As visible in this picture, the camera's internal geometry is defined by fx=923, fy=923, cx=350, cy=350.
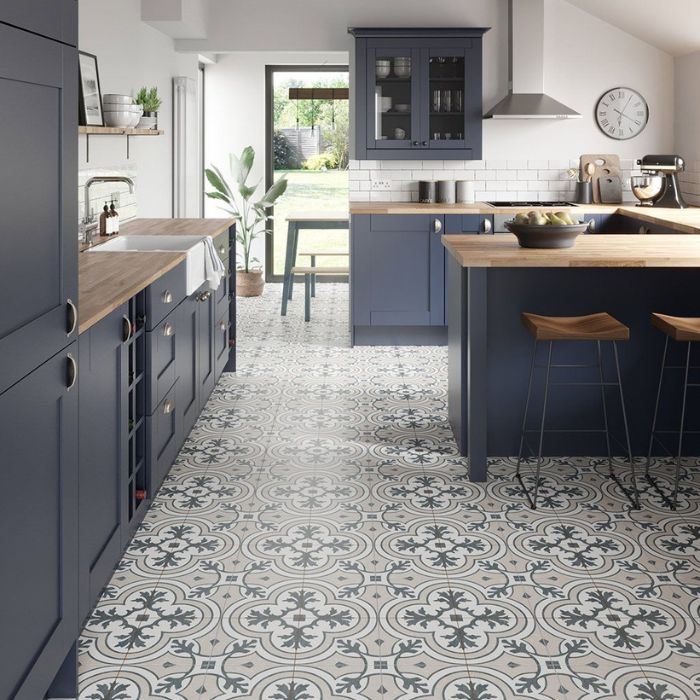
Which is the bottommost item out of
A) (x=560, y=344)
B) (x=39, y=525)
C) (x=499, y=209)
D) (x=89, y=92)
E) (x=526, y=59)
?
(x=39, y=525)

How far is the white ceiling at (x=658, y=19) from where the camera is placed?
636 centimetres

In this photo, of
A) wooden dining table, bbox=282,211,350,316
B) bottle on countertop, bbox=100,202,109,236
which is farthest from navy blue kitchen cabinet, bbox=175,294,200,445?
wooden dining table, bbox=282,211,350,316

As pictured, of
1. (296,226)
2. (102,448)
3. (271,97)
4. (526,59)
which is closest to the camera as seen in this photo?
(102,448)

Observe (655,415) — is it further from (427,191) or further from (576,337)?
(427,191)

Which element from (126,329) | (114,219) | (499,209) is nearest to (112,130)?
(114,219)

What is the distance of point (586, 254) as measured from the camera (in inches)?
155

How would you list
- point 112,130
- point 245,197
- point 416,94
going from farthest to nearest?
1. point 245,197
2. point 416,94
3. point 112,130

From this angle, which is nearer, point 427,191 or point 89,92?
point 89,92

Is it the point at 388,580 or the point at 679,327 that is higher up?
Result: the point at 679,327

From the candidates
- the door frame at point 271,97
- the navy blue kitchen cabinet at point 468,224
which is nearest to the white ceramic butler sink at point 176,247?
the navy blue kitchen cabinet at point 468,224

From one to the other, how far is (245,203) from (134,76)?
366 centimetres

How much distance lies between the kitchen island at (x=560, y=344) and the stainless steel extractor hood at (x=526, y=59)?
2975mm

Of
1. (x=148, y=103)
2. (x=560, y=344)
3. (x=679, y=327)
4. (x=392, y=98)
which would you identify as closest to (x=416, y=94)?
(x=392, y=98)

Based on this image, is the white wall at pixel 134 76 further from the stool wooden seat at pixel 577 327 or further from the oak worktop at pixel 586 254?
the stool wooden seat at pixel 577 327
